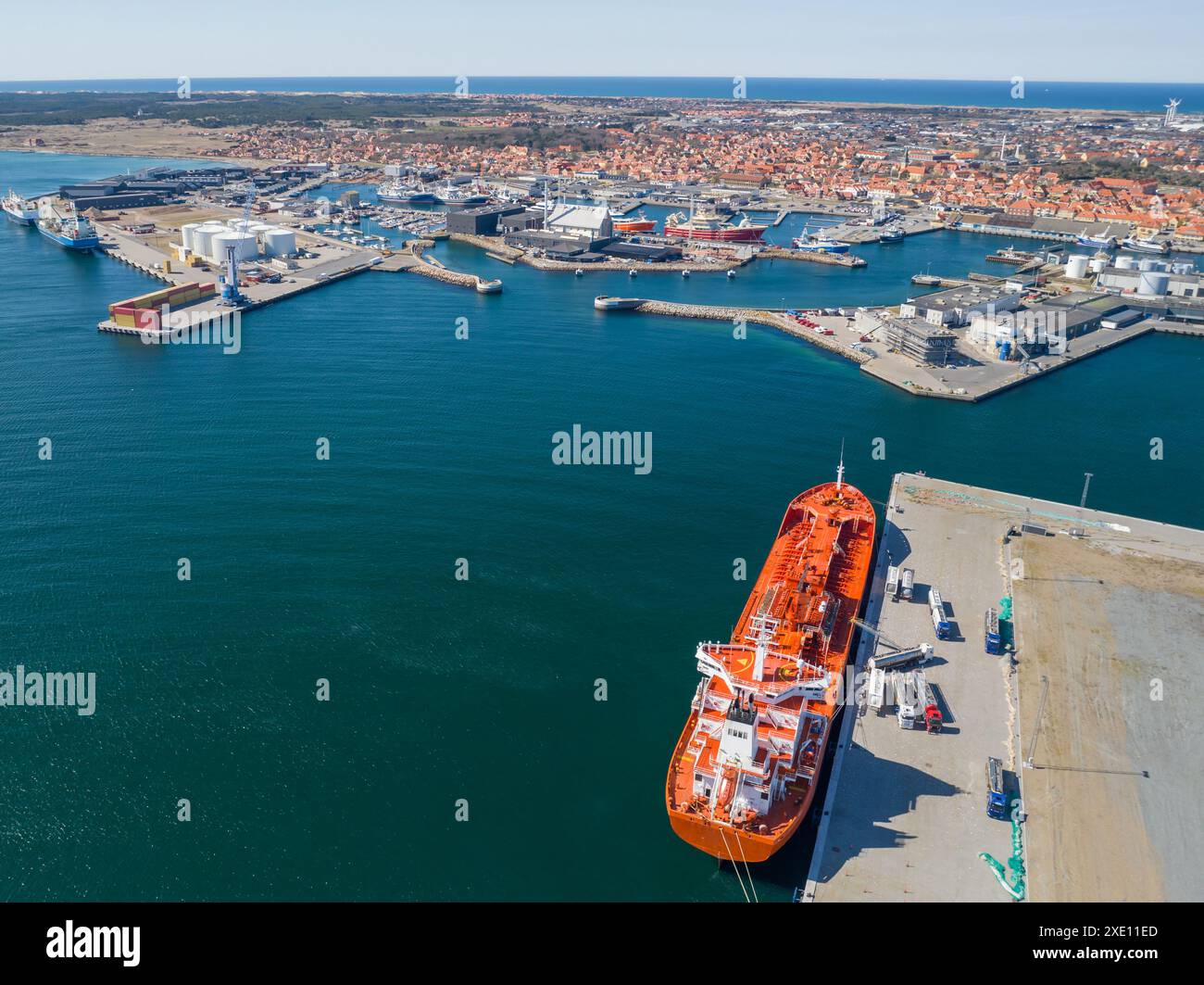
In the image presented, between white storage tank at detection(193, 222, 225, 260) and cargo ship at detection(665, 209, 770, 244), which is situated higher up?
cargo ship at detection(665, 209, 770, 244)

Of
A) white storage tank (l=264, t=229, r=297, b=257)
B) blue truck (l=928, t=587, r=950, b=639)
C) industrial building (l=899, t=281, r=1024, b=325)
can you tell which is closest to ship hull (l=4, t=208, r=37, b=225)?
white storage tank (l=264, t=229, r=297, b=257)

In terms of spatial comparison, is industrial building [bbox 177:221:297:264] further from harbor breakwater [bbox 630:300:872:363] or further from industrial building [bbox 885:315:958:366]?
industrial building [bbox 885:315:958:366]

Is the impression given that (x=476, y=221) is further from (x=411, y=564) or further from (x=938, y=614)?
(x=938, y=614)

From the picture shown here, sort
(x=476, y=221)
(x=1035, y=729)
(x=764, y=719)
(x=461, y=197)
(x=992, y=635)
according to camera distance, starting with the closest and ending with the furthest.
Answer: (x=764, y=719) < (x=1035, y=729) < (x=992, y=635) < (x=476, y=221) < (x=461, y=197)

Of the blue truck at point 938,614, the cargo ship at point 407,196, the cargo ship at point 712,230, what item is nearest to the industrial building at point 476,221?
the cargo ship at point 712,230

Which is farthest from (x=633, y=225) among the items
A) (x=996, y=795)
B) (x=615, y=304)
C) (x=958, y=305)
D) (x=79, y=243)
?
(x=996, y=795)
